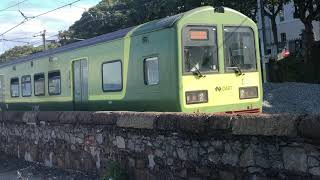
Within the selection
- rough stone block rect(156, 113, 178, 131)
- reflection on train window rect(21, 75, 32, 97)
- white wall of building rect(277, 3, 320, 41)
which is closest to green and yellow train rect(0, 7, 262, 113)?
rough stone block rect(156, 113, 178, 131)

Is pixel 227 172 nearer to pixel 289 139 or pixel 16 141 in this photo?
pixel 289 139

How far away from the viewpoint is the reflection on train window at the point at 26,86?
18.9 m

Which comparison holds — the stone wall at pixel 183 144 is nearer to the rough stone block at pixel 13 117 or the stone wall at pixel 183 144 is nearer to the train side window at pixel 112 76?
the rough stone block at pixel 13 117

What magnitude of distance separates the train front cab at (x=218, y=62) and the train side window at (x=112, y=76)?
219cm

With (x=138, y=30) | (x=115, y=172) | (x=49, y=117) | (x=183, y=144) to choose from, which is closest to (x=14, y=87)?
(x=49, y=117)

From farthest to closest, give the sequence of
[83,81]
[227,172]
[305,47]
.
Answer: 1. [305,47]
2. [83,81]
3. [227,172]

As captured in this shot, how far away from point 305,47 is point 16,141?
21.6 m

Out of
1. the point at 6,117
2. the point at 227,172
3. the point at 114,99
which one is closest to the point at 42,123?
the point at 114,99

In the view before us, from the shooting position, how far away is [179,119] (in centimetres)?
812

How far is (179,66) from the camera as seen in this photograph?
1141 cm

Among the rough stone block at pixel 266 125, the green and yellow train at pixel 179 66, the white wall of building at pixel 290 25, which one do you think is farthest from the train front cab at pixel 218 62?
the white wall of building at pixel 290 25

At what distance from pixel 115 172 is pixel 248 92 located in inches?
172

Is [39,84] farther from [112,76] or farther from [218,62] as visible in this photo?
[218,62]

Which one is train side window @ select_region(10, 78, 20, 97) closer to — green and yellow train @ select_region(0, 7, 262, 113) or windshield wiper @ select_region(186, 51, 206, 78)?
green and yellow train @ select_region(0, 7, 262, 113)
